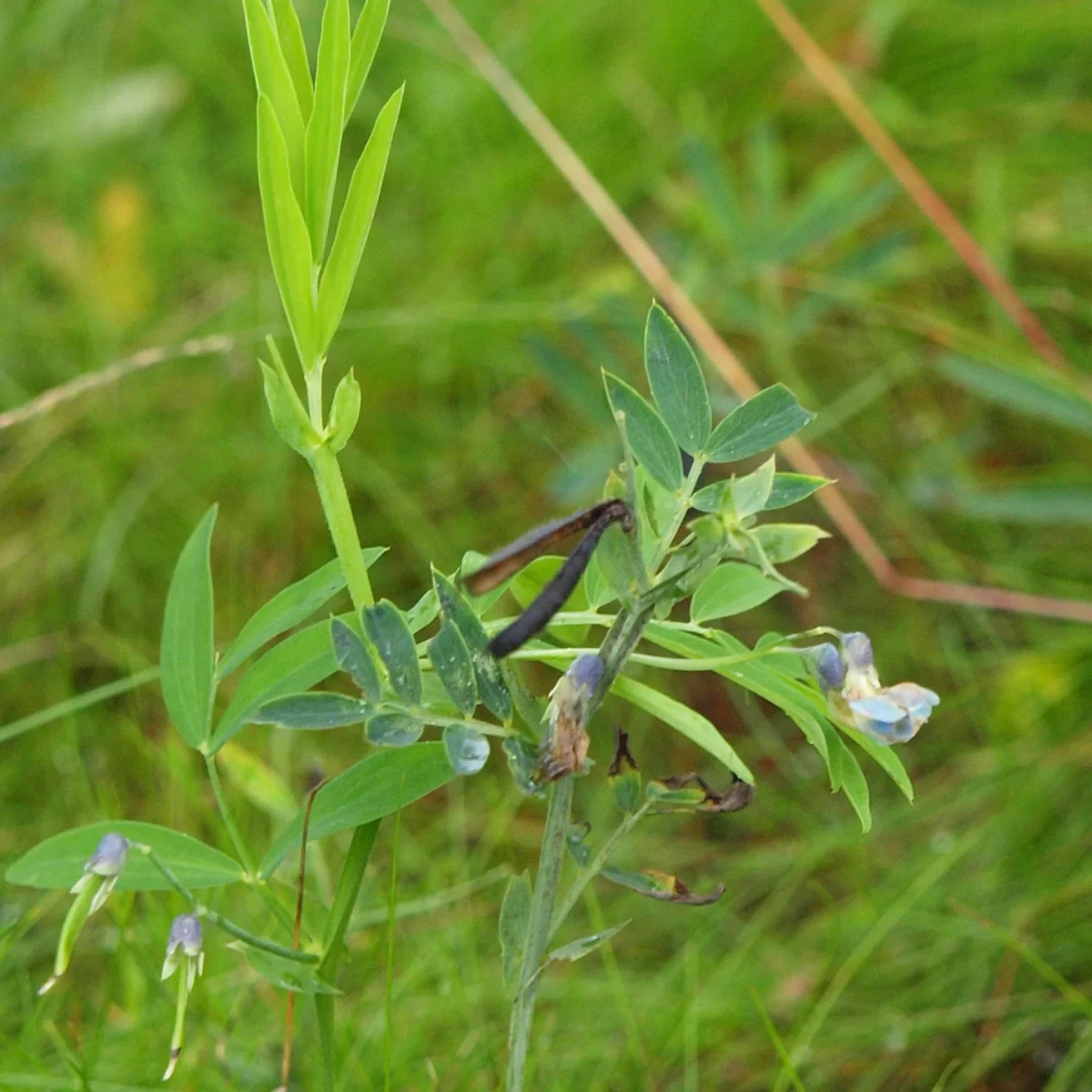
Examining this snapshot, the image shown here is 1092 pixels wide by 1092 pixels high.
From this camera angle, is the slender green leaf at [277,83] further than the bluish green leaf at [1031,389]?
No

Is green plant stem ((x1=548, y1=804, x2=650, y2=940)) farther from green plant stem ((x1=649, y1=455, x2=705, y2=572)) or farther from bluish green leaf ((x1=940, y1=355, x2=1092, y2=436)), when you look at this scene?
bluish green leaf ((x1=940, y1=355, x2=1092, y2=436))

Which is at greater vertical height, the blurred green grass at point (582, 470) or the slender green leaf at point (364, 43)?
the slender green leaf at point (364, 43)

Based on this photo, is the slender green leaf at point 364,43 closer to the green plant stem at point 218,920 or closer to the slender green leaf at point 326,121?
the slender green leaf at point 326,121

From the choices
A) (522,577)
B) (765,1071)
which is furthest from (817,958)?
(522,577)

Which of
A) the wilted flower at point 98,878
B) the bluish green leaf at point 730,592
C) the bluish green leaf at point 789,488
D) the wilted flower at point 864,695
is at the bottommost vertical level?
the bluish green leaf at point 730,592

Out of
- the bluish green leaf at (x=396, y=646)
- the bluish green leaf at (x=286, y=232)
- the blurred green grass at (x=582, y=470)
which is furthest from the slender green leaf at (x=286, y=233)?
the blurred green grass at (x=582, y=470)

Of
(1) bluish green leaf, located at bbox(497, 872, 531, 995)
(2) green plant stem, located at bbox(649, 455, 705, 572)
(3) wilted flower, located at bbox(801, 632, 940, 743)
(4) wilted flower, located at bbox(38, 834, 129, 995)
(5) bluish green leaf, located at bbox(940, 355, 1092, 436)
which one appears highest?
(2) green plant stem, located at bbox(649, 455, 705, 572)

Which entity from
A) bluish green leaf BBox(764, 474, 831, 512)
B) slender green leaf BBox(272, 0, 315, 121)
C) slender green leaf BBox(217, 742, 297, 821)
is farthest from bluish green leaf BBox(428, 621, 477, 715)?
slender green leaf BBox(217, 742, 297, 821)
